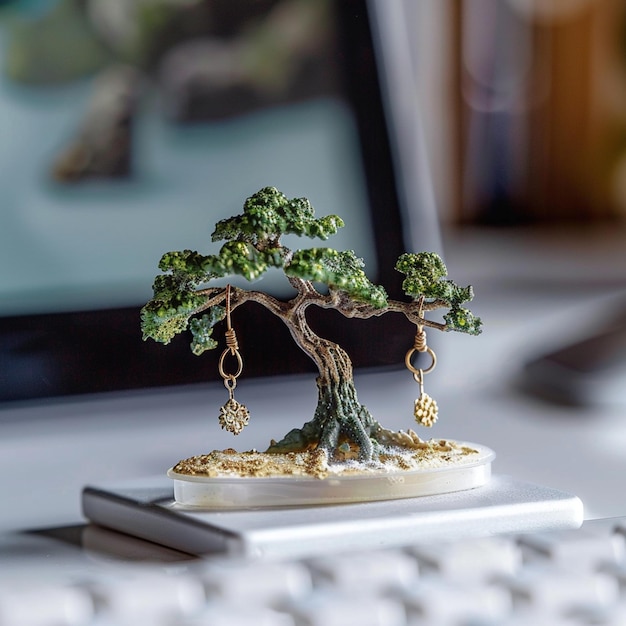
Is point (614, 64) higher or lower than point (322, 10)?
higher

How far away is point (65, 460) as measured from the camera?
0.91m

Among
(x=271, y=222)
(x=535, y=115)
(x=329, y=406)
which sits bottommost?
(x=329, y=406)

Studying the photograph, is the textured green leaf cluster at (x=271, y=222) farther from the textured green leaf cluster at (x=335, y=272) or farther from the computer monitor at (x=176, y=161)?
the computer monitor at (x=176, y=161)

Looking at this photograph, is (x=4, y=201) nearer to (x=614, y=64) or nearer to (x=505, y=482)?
(x=505, y=482)

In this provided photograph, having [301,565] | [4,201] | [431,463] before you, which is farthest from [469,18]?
[301,565]

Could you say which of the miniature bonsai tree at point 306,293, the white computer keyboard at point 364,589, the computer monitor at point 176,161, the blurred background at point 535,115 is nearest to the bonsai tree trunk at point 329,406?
the miniature bonsai tree at point 306,293

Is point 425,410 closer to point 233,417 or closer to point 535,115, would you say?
point 233,417

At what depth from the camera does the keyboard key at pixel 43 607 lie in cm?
45

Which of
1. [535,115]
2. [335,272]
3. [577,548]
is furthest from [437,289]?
[535,115]

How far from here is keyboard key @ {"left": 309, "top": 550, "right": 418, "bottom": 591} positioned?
49cm

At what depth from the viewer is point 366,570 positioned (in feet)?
1.62

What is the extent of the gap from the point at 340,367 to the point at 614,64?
1804 mm

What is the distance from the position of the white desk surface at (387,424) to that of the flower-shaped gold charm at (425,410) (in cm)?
13

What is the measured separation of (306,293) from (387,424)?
392mm
